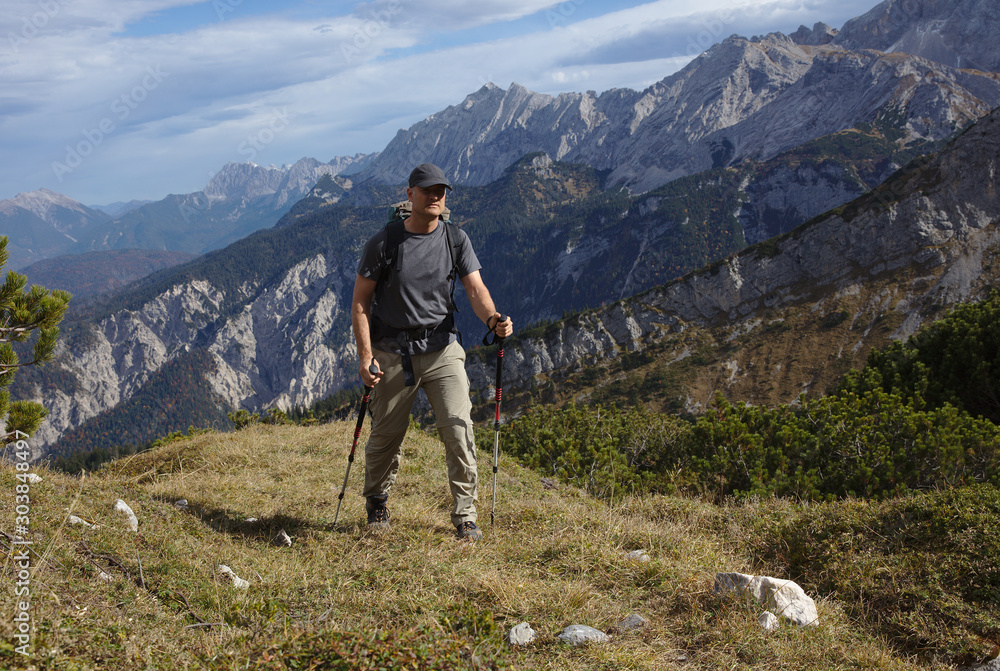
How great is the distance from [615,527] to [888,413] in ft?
23.3

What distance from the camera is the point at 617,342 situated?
129 meters

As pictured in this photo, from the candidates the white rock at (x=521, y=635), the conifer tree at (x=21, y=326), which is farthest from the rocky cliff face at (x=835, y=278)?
the conifer tree at (x=21, y=326)

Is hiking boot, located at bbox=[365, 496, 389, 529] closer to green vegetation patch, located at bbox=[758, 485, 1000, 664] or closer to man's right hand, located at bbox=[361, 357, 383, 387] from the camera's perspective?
man's right hand, located at bbox=[361, 357, 383, 387]

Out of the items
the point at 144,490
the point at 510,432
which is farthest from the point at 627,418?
the point at 144,490

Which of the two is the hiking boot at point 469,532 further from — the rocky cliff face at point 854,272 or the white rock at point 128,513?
the rocky cliff face at point 854,272

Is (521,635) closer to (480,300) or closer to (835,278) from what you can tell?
(480,300)

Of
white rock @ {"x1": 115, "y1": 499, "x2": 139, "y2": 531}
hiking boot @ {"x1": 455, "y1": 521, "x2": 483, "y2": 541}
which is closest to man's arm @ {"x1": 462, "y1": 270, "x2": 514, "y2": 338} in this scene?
hiking boot @ {"x1": 455, "y1": 521, "x2": 483, "y2": 541}

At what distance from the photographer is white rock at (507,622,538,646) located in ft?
13.3

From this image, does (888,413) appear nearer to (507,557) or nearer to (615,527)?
(615,527)

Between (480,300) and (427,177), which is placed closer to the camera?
(427,177)

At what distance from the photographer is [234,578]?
4977 millimetres

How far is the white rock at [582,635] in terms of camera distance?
4.07m

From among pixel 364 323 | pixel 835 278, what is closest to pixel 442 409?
pixel 364 323

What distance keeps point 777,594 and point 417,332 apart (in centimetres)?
421
